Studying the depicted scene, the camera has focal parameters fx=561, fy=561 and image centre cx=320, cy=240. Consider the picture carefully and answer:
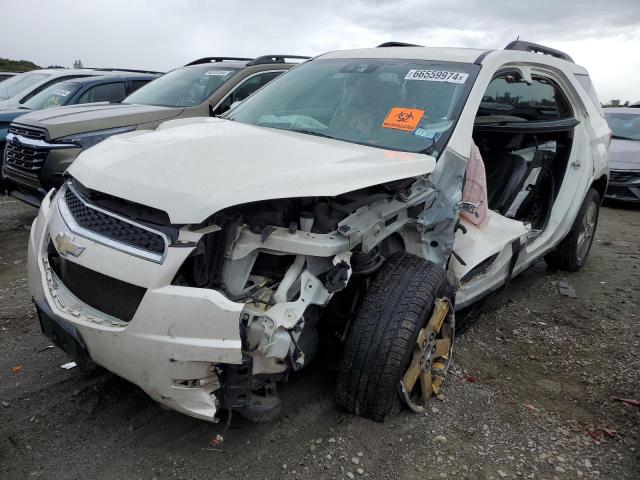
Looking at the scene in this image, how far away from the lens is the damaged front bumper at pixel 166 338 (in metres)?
2.04

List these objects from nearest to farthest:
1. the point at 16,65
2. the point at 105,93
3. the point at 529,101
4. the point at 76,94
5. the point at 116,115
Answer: the point at 529,101 < the point at 116,115 < the point at 76,94 < the point at 105,93 < the point at 16,65

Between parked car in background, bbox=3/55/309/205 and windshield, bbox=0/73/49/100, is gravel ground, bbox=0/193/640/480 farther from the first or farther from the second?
windshield, bbox=0/73/49/100

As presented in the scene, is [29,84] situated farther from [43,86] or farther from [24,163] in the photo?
[24,163]

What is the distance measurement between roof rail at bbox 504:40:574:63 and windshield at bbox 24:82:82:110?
5.81m

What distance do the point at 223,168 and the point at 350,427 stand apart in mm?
1352

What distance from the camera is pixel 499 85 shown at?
400cm

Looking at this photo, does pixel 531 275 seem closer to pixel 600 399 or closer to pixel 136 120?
pixel 600 399

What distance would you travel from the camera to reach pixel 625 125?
9609 mm

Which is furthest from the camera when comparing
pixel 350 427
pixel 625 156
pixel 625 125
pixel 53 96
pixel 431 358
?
pixel 625 125

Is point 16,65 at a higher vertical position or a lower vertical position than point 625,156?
lower

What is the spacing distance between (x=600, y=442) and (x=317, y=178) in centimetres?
189

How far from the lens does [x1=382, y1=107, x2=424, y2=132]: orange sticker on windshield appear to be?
3105mm

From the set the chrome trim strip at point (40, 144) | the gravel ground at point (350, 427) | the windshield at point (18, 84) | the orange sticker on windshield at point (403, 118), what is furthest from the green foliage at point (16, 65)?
the orange sticker on windshield at point (403, 118)

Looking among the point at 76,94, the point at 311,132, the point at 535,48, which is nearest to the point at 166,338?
the point at 311,132
